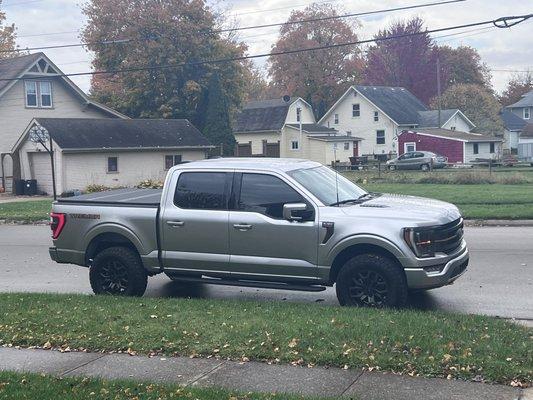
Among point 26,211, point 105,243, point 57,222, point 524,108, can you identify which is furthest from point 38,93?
point 524,108

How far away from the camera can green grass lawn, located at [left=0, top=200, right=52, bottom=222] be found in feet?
76.6

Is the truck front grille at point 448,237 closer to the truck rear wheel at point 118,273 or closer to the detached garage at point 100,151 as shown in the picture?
the truck rear wheel at point 118,273

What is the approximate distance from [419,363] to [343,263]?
266cm

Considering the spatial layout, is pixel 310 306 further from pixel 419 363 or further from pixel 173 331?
pixel 419 363

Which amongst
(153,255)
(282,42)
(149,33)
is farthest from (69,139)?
(282,42)

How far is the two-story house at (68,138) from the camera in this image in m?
36.2

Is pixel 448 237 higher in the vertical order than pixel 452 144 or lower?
lower

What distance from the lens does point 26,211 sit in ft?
83.7

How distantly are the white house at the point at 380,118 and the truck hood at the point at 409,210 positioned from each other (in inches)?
2137

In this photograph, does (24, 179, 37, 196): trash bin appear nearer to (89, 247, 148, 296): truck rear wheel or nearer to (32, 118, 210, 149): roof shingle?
(32, 118, 210, 149): roof shingle

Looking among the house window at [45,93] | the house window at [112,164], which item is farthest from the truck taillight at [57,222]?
the house window at [45,93]

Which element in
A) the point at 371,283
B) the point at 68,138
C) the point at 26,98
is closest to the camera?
the point at 371,283

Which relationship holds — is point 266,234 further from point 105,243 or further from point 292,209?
point 105,243

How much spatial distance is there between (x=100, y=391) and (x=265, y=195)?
3.93m
